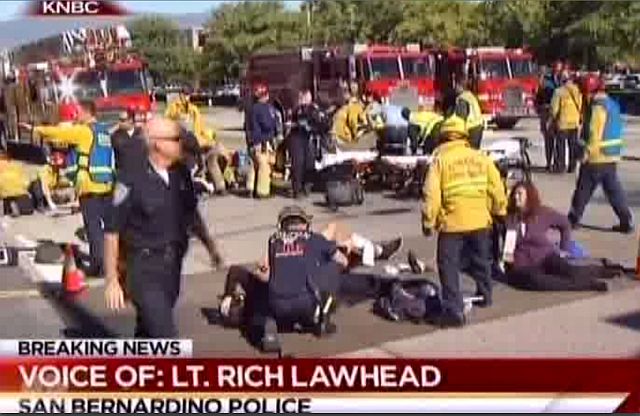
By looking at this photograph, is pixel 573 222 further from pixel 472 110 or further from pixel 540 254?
pixel 472 110

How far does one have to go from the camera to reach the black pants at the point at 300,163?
178 inches

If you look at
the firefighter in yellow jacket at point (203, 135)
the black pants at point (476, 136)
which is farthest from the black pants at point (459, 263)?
the firefighter in yellow jacket at point (203, 135)

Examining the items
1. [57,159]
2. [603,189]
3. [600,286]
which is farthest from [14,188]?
[600,286]

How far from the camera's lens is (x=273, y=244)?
473 centimetres

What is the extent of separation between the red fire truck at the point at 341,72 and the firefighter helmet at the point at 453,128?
29cm

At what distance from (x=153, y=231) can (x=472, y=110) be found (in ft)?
3.97

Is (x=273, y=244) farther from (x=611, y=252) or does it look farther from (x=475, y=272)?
(x=611, y=252)

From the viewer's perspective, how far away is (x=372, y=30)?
13.7 ft

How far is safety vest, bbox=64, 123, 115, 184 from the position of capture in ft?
13.7

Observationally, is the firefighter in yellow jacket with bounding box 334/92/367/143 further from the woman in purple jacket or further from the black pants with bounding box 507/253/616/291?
the black pants with bounding box 507/253/616/291

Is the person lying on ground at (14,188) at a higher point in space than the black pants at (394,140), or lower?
lower

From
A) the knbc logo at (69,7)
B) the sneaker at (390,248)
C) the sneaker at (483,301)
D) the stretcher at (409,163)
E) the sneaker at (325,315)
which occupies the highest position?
the knbc logo at (69,7)

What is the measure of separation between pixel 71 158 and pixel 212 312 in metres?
0.80

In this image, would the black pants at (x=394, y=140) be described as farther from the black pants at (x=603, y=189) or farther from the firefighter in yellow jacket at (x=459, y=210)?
the black pants at (x=603, y=189)
